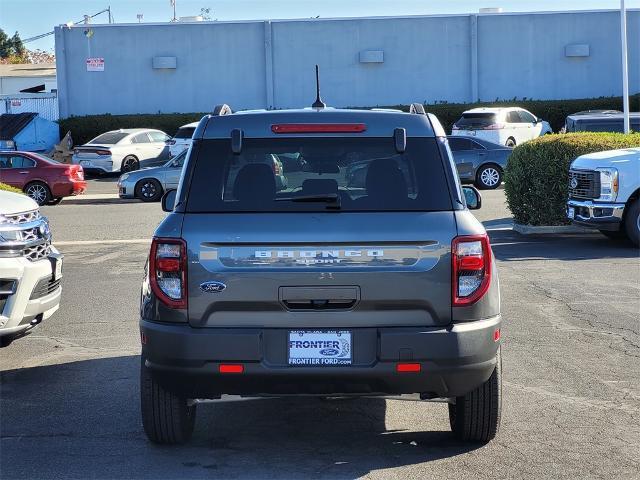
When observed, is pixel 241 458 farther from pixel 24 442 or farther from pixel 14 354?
pixel 14 354

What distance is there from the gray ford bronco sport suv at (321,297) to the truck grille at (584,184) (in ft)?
32.2

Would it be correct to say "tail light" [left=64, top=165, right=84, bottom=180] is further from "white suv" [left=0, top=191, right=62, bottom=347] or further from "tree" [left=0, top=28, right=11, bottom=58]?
"tree" [left=0, top=28, right=11, bottom=58]

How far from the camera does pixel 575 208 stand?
50.7 ft

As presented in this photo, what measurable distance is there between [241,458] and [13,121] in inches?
1422

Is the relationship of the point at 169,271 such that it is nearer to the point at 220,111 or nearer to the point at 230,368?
the point at 230,368

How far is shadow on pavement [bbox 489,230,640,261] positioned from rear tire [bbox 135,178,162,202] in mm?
10016

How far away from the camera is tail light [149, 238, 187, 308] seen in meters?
5.60

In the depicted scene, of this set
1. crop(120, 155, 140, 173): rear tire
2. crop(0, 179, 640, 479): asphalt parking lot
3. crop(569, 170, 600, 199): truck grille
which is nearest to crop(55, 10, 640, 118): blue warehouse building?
crop(120, 155, 140, 173): rear tire

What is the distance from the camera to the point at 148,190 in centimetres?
2500

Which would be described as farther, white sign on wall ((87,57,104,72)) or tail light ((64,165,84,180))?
white sign on wall ((87,57,104,72))

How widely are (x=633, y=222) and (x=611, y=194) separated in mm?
489

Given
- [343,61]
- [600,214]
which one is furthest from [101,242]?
[343,61]

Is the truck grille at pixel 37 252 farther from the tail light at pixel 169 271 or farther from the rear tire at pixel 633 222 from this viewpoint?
the rear tire at pixel 633 222

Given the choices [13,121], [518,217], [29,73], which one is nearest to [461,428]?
[518,217]
